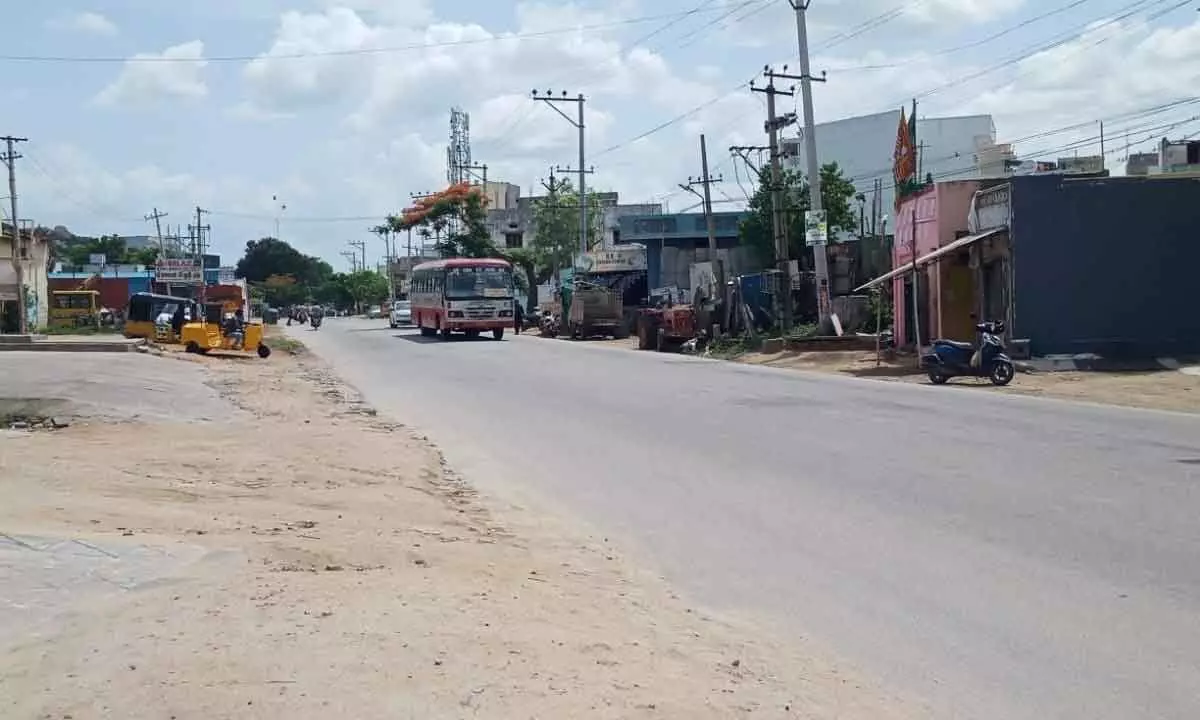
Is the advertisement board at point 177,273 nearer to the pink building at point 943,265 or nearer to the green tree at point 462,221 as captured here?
the green tree at point 462,221

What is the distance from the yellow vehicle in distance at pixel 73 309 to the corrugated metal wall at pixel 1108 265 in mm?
53163

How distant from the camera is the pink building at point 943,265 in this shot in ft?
97.3

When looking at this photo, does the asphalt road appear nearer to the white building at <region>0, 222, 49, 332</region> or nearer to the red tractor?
the red tractor

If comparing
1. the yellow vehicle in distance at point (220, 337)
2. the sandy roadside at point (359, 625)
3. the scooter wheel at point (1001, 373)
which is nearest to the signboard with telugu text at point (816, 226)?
the scooter wheel at point (1001, 373)

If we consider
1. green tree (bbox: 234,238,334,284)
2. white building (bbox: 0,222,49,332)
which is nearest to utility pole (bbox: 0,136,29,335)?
white building (bbox: 0,222,49,332)

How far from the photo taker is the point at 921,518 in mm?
9352

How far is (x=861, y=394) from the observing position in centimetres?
2053

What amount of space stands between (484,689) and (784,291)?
32.3 m

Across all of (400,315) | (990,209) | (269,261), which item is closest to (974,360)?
(990,209)

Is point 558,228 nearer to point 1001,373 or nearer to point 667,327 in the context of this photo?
point 667,327

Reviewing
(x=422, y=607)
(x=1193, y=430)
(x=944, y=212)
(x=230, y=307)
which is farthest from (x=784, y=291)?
(x=422, y=607)

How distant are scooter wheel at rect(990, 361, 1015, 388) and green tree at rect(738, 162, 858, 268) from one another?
2169 cm

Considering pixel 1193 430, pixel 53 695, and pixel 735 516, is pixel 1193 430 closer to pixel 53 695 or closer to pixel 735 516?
pixel 735 516

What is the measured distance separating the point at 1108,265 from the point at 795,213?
21669 mm
